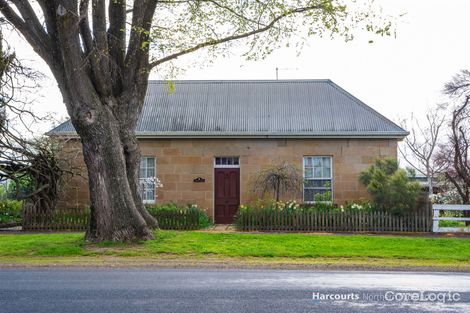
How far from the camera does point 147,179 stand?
23.8 m

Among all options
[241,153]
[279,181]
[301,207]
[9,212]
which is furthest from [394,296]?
[9,212]

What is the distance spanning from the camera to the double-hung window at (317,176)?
2355 cm

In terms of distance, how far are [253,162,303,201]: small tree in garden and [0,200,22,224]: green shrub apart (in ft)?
31.1

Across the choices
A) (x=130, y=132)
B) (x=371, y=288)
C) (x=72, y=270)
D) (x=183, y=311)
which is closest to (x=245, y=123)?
(x=130, y=132)

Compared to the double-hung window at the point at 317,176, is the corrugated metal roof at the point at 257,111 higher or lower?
higher

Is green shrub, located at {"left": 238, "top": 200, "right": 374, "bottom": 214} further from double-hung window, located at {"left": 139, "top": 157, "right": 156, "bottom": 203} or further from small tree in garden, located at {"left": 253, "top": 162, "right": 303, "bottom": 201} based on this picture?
double-hung window, located at {"left": 139, "top": 157, "right": 156, "bottom": 203}

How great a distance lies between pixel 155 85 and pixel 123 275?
17.2 m

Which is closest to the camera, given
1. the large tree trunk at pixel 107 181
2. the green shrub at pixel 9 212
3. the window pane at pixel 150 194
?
the large tree trunk at pixel 107 181

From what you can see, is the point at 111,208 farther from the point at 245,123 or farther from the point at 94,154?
the point at 245,123

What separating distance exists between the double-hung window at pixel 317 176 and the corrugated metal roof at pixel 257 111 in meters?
1.10

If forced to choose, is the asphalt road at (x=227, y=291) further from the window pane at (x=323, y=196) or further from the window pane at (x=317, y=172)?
the window pane at (x=317, y=172)

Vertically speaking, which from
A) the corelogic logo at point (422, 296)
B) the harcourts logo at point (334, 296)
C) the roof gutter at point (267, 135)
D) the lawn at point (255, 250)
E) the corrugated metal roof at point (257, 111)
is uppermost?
the corrugated metal roof at point (257, 111)

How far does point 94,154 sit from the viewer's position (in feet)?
49.4

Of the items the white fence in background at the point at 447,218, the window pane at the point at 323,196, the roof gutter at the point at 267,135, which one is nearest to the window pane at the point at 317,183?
the window pane at the point at 323,196
